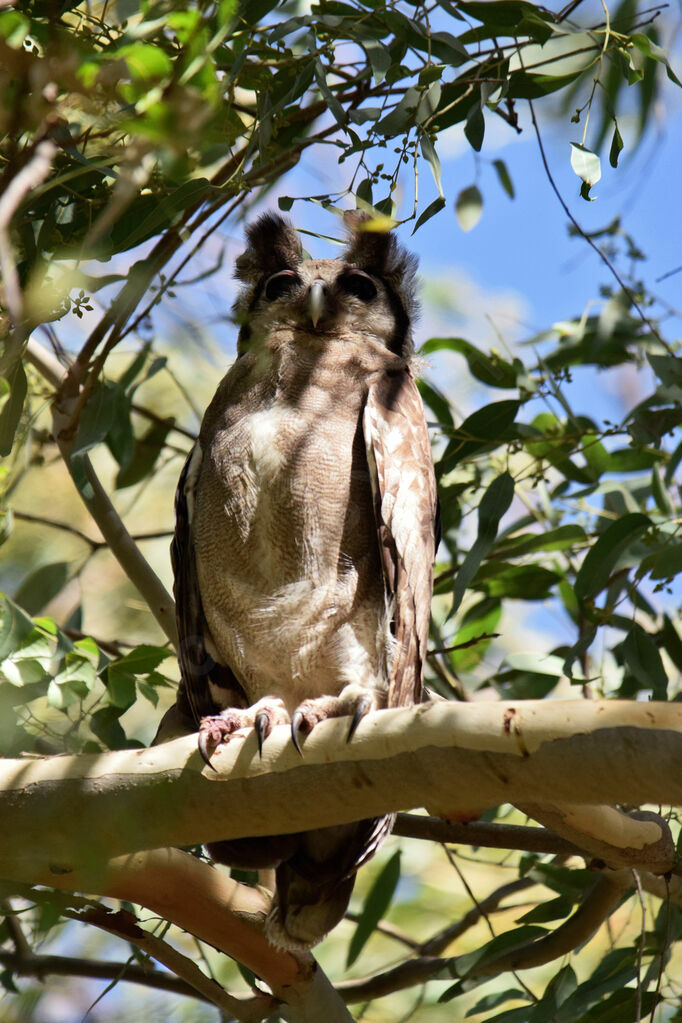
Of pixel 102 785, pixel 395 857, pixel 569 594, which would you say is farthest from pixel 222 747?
pixel 569 594

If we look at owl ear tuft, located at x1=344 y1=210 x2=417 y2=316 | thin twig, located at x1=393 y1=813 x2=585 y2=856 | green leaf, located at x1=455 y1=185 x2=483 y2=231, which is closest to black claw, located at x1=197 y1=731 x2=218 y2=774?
thin twig, located at x1=393 y1=813 x2=585 y2=856

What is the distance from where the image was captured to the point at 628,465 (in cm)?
369

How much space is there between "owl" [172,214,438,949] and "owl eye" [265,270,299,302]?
10 centimetres

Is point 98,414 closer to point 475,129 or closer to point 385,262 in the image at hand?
point 385,262

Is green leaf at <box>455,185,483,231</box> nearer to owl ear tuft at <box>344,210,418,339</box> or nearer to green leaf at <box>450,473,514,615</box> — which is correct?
owl ear tuft at <box>344,210,418,339</box>

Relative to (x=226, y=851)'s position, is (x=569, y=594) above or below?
above

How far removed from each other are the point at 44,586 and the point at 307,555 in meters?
0.83

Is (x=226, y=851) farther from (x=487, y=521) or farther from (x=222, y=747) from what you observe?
(x=487, y=521)

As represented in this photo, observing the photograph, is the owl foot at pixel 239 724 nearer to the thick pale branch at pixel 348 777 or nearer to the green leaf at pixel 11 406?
the thick pale branch at pixel 348 777

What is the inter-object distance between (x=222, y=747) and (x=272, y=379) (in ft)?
4.52

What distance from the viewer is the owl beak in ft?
10.3

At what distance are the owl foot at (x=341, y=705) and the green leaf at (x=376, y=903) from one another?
2.45ft

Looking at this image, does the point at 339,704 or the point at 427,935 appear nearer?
the point at 339,704

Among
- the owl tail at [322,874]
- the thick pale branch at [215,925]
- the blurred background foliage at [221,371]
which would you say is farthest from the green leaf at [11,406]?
the owl tail at [322,874]
